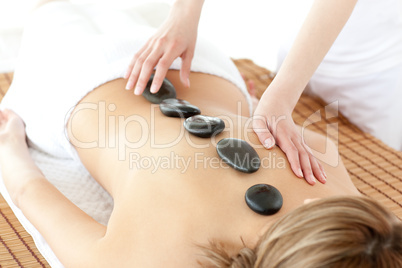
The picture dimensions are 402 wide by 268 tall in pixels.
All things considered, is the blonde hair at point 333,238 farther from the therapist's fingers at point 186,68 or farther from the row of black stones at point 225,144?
the therapist's fingers at point 186,68

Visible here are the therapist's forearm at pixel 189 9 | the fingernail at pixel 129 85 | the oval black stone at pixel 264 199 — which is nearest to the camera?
the oval black stone at pixel 264 199

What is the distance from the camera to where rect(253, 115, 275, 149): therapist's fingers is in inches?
51.4

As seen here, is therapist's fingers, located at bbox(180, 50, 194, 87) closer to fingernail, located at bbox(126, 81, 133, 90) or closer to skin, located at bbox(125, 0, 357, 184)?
skin, located at bbox(125, 0, 357, 184)

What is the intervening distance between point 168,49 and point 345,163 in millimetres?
791

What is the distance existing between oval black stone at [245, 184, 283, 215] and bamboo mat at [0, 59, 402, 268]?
0.65m

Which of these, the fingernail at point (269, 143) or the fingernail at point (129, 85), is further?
the fingernail at point (129, 85)

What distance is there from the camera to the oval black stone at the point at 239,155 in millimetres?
1210

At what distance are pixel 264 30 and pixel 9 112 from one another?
2.25 m

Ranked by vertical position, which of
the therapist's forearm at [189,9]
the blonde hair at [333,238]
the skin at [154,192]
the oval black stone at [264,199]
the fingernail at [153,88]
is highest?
the therapist's forearm at [189,9]

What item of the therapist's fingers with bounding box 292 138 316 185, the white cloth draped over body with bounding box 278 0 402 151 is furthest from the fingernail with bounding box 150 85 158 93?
the white cloth draped over body with bounding box 278 0 402 151

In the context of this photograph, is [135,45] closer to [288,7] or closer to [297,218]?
[297,218]

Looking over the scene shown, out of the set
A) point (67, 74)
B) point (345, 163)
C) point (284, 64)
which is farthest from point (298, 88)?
point (67, 74)

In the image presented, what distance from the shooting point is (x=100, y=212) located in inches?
61.4

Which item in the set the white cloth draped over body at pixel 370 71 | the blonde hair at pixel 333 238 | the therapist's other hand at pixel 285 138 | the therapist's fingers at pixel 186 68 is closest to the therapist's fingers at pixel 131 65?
the therapist's fingers at pixel 186 68
